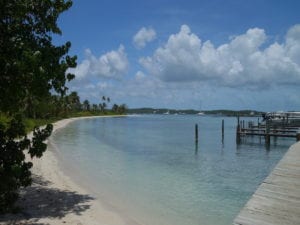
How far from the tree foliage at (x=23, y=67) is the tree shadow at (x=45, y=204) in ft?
1.70

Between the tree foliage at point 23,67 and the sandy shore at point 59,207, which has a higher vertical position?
the tree foliage at point 23,67

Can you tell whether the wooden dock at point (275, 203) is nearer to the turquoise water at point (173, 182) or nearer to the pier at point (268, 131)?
the turquoise water at point (173, 182)

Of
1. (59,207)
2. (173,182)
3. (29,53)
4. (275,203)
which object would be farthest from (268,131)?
(29,53)

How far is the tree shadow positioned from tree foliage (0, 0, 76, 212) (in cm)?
52

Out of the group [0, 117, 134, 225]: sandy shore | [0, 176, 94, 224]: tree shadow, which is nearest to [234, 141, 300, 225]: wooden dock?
[0, 117, 134, 225]: sandy shore

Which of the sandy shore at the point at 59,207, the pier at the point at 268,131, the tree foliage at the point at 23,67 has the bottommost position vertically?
the sandy shore at the point at 59,207

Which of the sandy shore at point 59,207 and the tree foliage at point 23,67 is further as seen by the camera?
the sandy shore at point 59,207

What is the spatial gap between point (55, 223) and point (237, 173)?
1260cm

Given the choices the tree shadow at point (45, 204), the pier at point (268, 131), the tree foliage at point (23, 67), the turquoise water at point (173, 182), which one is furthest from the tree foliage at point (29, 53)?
the pier at point (268, 131)

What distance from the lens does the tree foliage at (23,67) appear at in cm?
710

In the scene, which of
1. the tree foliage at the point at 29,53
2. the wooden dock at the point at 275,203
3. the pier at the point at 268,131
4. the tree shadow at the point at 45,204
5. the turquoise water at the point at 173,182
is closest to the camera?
the wooden dock at the point at 275,203

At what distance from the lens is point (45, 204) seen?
9430mm

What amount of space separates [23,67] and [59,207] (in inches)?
169

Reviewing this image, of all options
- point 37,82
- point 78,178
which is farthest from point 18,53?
point 78,178
